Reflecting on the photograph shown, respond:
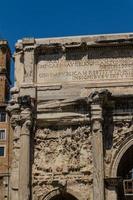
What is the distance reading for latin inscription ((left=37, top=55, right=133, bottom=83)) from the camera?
17938 millimetres

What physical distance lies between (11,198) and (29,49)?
4.43 m

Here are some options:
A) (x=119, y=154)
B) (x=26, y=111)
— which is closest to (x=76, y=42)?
(x=26, y=111)

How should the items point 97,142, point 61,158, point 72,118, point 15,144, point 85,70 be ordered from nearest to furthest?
point 97,142 < point 61,158 < point 72,118 < point 15,144 < point 85,70

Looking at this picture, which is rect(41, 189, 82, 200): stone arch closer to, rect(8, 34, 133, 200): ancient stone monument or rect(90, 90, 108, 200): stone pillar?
rect(8, 34, 133, 200): ancient stone monument

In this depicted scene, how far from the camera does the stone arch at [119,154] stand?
16891mm

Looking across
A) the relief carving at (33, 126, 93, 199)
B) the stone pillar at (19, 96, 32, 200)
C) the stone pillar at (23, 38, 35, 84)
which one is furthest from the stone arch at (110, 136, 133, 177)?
the stone pillar at (23, 38, 35, 84)

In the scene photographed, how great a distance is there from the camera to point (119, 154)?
17047 millimetres

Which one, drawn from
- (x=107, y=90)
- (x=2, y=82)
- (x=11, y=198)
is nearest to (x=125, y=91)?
(x=107, y=90)

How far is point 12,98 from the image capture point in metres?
18.2

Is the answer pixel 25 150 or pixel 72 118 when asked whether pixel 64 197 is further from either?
pixel 72 118

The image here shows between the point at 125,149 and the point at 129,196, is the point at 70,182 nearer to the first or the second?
the point at 125,149

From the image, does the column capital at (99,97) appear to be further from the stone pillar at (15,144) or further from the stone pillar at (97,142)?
the stone pillar at (15,144)

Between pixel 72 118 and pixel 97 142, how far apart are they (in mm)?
1134

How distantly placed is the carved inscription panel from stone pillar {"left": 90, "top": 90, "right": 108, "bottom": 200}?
36.5 inches
